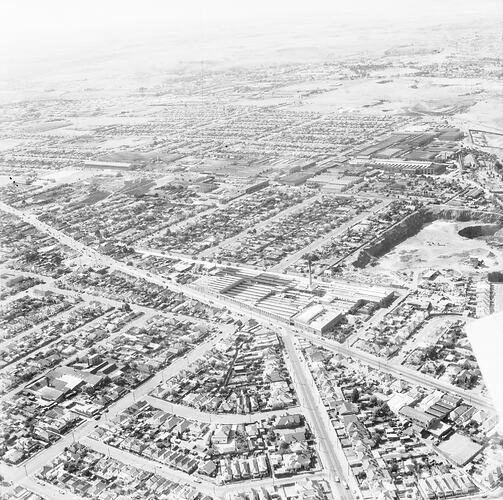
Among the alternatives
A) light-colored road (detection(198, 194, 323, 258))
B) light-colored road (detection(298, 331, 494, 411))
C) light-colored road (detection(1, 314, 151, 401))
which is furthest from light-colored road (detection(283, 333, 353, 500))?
light-colored road (detection(198, 194, 323, 258))

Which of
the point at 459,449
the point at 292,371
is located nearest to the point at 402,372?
the point at 292,371

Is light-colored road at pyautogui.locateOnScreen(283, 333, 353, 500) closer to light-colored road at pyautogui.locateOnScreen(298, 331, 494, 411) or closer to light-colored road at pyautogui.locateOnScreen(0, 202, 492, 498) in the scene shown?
light-colored road at pyautogui.locateOnScreen(0, 202, 492, 498)

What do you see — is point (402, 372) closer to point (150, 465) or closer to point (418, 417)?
point (418, 417)

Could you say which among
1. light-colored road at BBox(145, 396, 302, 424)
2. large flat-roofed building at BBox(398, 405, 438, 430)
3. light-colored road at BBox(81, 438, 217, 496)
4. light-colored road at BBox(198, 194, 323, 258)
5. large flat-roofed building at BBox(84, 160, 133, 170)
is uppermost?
large flat-roofed building at BBox(84, 160, 133, 170)

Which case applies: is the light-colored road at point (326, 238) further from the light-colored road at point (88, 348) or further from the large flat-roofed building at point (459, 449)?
the large flat-roofed building at point (459, 449)

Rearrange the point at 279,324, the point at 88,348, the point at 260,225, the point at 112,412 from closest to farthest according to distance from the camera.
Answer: the point at 112,412 → the point at 88,348 → the point at 279,324 → the point at 260,225

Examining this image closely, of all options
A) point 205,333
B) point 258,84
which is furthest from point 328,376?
point 258,84

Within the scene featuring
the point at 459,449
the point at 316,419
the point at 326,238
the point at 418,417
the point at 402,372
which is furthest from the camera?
the point at 326,238

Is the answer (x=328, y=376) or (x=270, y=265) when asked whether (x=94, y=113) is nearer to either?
(x=270, y=265)
